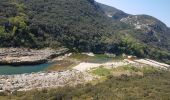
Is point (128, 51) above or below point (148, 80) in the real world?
below

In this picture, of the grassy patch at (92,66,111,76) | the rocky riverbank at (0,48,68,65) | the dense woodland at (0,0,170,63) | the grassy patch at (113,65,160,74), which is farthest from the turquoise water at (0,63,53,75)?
the dense woodland at (0,0,170,63)

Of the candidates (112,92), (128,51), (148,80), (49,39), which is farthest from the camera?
(128,51)

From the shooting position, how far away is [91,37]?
156 meters

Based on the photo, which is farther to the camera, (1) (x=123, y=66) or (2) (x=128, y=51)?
(2) (x=128, y=51)

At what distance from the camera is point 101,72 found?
264 feet

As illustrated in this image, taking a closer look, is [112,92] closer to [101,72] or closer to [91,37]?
[101,72]

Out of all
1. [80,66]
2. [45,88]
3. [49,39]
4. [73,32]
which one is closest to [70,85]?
[45,88]

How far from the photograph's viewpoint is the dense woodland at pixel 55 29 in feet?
399

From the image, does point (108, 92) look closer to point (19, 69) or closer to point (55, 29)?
point (19, 69)

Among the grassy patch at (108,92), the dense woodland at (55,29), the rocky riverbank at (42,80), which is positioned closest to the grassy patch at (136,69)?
the rocky riverbank at (42,80)

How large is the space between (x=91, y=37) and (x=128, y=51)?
1755cm

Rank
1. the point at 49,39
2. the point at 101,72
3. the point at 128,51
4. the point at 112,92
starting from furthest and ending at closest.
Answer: the point at 128,51
the point at 49,39
the point at 101,72
the point at 112,92

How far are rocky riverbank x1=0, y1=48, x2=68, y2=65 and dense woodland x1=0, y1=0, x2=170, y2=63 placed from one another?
4608mm

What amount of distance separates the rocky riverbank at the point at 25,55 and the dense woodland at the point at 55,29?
461cm
